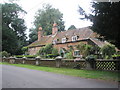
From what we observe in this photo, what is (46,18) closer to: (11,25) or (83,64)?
(11,25)

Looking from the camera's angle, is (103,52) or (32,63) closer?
(32,63)

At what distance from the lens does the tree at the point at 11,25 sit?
4028 cm

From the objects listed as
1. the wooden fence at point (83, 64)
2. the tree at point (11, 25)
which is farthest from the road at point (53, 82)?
the tree at point (11, 25)

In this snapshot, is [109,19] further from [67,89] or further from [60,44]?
[60,44]

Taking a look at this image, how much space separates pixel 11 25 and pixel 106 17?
133ft

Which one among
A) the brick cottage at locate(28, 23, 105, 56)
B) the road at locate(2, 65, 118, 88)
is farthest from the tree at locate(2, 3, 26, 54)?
the road at locate(2, 65, 118, 88)

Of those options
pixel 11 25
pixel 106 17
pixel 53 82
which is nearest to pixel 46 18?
pixel 11 25

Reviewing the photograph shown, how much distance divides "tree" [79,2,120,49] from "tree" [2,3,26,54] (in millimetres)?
34788

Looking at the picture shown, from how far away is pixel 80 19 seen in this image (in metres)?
9.66

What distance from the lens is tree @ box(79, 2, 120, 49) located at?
798cm

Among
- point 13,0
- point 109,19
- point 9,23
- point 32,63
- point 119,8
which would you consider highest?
point 13,0

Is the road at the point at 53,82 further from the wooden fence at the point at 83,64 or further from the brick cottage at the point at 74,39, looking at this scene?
the brick cottage at the point at 74,39

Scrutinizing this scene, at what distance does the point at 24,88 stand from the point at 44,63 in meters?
11.9

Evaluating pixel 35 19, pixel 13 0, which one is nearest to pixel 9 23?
pixel 13 0
